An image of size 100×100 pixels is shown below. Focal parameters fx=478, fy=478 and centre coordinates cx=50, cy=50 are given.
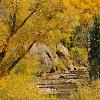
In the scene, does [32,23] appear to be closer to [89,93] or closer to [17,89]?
[17,89]

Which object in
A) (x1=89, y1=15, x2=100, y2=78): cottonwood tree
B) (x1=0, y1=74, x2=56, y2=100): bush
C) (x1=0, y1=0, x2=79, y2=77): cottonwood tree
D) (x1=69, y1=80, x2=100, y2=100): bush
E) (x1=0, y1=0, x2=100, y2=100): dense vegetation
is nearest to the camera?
(x1=0, y1=74, x2=56, y2=100): bush

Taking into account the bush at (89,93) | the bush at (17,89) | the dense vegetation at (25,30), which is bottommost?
the bush at (89,93)

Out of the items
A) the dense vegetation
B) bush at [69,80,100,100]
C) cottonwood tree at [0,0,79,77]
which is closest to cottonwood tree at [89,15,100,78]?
bush at [69,80,100,100]

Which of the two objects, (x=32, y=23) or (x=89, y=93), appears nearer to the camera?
(x=32, y=23)

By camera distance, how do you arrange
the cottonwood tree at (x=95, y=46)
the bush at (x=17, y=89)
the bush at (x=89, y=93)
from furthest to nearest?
the cottonwood tree at (x=95, y=46) → the bush at (x=89, y=93) → the bush at (x=17, y=89)

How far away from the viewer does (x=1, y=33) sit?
782 inches

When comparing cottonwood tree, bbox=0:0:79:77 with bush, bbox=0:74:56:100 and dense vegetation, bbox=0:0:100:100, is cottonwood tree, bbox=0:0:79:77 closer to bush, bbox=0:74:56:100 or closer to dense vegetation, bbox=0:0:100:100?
dense vegetation, bbox=0:0:100:100

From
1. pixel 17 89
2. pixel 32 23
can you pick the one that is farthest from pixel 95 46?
pixel 17 89

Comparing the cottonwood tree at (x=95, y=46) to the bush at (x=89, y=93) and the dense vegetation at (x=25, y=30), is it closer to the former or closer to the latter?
the bush at (x=89, y=93)

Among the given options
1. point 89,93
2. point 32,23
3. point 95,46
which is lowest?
point 89,93

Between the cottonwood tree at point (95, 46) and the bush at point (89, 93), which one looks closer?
the bush at point (89, 93)

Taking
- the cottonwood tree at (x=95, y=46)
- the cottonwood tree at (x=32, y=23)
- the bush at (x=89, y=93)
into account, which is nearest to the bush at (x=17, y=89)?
the cottonwood tree at (x=32, y=23)

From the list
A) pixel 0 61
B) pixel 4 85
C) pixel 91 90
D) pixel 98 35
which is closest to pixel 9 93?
pixel 4 85

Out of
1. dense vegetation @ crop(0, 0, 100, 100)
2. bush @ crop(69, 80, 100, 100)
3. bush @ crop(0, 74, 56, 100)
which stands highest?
dense vegetation @ crop(0, 0, 100, 100)
